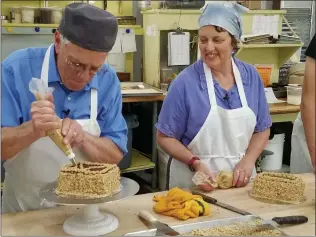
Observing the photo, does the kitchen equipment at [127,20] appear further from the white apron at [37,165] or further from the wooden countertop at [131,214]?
the wooden countertop at [131,214]

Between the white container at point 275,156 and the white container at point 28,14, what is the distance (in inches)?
101

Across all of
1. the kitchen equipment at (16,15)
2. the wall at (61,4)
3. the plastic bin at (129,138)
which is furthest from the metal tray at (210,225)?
the wall at (61,4)

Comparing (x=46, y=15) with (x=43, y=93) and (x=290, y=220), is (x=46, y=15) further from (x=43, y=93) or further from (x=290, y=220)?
(x=290, y=220)

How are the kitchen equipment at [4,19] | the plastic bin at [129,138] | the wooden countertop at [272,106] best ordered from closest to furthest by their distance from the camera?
the wooden countertop at [272,106] → the plastic bin at [129,138] → the kitchen equipment at [4,19]

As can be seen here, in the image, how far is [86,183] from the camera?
4.62 feet

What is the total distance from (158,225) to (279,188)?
0.57 m

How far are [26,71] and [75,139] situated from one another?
36 centimetres

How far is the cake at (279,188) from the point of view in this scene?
1734 mm

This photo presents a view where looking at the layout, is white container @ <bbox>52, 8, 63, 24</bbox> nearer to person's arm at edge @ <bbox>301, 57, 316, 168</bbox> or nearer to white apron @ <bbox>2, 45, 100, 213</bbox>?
white apron @ <bbox>2, 45, 100, 213</bbox>

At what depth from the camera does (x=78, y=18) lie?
148 cm

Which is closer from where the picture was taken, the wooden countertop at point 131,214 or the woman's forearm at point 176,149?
the wooden countertop at point 131,214

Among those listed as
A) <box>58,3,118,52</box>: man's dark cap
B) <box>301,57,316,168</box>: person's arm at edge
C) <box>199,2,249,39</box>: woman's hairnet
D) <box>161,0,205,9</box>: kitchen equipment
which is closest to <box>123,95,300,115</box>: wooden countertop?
<box>161,0,205,9</box>: kitchen equipment

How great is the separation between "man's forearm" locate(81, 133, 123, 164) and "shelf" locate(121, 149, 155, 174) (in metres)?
2.11

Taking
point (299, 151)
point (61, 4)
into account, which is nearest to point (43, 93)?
point (299, 151)
